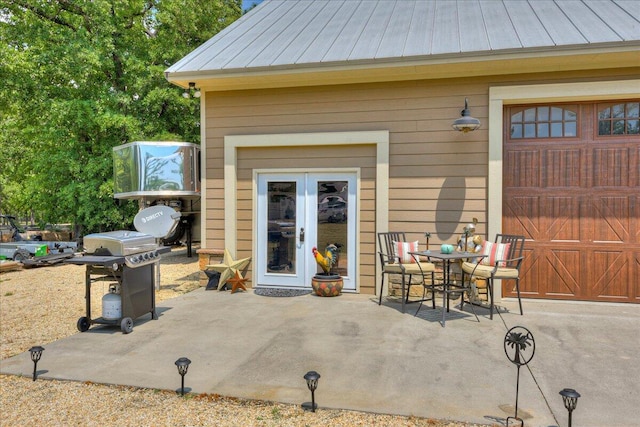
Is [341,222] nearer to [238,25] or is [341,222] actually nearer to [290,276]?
[290,276]

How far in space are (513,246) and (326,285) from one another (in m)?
2.66

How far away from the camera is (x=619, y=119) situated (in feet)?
19.1

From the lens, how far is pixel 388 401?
3.04 metres

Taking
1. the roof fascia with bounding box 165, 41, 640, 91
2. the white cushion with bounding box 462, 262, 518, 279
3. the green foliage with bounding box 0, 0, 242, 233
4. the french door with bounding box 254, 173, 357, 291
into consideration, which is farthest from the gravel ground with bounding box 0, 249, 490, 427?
the green foliage with bounding box 0, 0, 242, 233

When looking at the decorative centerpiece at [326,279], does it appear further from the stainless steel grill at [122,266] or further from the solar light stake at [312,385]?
the solar light stake at [312,385]

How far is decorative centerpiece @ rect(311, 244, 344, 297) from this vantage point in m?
6.34

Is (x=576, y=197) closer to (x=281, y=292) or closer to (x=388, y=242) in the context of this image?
(x=388, y=242)

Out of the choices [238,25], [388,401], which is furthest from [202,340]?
[238,25]

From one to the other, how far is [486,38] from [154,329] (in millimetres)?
5831

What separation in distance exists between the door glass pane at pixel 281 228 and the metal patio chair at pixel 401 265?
1506 mm

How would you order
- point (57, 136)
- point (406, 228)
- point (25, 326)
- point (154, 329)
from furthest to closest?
1. point (57, 136)
2. point (406, 228)
3. point (25, 326)
4. point (154, 329)

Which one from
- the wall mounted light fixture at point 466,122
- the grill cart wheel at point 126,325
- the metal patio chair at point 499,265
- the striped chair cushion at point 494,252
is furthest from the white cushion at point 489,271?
the grill cart wheel at point 126,325

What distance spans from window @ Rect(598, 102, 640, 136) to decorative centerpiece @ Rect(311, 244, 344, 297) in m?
4.21

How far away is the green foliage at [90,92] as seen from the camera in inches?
458
